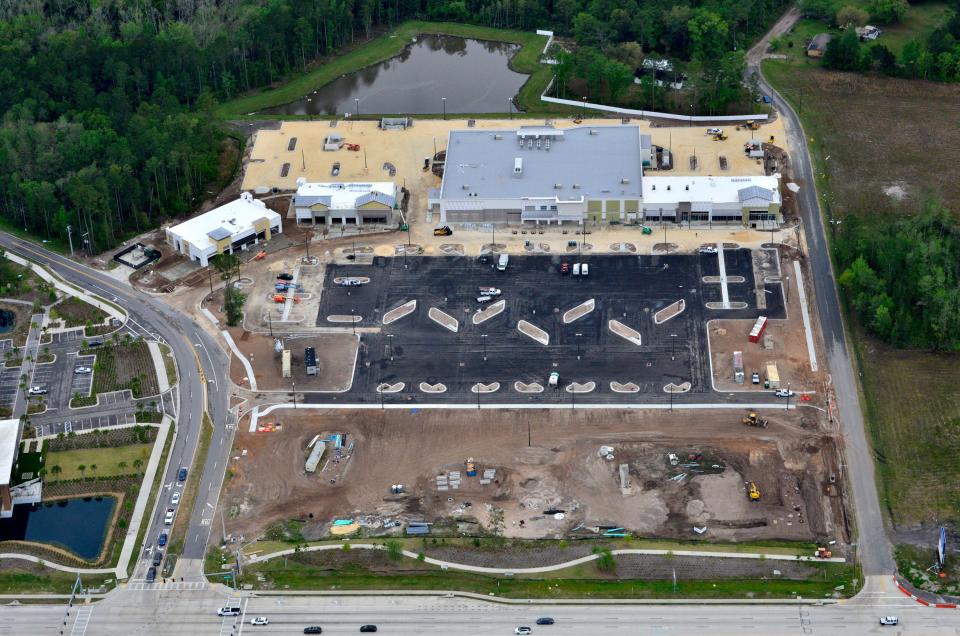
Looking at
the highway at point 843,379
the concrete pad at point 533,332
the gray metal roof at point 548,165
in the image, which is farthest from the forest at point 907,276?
the concrete pad at point 533,332

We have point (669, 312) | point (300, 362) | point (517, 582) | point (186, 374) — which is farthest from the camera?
point (669, 312)

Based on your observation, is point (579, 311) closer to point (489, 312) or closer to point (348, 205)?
point (489, 312)

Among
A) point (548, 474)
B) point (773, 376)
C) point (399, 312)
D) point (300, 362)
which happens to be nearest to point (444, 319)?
point (399, 312)

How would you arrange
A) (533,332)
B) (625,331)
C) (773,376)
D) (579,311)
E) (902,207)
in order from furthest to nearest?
(902,207) → (579,311) → (533,332) → (625,331) → (773,376)

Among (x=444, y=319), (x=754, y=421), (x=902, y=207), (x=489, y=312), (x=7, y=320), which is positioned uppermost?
(x=902, y=207)

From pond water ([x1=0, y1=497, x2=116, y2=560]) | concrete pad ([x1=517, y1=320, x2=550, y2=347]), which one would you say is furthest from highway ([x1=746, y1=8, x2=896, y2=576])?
pond water ([x1=0, y1=497, x2=116, y2=560])

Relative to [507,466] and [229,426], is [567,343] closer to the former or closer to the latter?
[507,466]
